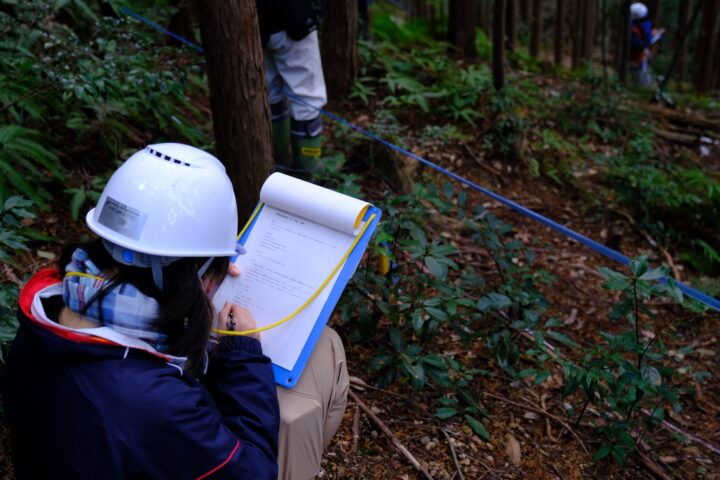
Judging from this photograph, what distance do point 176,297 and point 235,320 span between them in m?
0.46

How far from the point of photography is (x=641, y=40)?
11555mm

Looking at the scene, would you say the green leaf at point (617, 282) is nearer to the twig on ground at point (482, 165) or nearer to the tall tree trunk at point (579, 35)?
the twig on ground at point (482, 165)

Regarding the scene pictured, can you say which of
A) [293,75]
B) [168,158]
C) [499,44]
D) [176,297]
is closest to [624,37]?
[499,44]

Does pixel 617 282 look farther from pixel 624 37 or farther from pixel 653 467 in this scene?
pixel 624 37

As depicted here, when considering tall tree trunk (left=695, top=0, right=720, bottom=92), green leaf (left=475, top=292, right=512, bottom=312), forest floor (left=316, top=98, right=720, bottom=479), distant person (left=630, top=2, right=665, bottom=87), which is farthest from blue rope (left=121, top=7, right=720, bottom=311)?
tall tree trunk (left=695, top=0, right=720, bottom=92)

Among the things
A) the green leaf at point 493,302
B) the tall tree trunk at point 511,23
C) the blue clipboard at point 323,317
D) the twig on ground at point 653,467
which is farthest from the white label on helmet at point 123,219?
the tall tree trunk at point 511,23

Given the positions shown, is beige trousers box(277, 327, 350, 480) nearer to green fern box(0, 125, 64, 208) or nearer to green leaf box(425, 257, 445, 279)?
green leaf box(425, 257, 445, 279)

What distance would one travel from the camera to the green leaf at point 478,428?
3.05 meters

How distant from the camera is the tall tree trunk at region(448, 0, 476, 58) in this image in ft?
28.0

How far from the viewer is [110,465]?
151 cm

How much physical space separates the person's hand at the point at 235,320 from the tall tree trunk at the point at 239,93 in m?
1.13

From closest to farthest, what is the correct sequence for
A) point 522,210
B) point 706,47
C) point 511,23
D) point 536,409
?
point 536,409, point 522,210, point 511,23, point 706,47

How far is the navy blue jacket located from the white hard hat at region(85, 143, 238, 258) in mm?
→ 271

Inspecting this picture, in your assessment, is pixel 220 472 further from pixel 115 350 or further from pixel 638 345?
pixel 638 345
